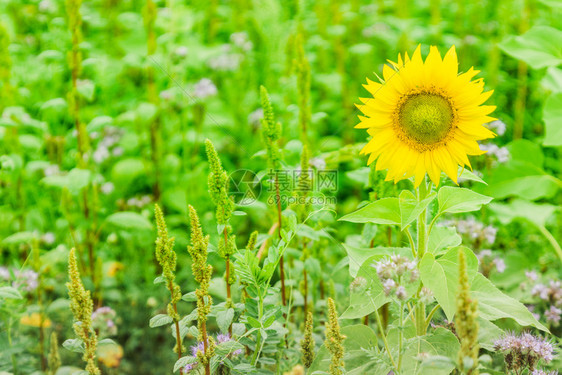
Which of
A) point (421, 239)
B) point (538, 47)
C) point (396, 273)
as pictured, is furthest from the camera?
point (538, 47)

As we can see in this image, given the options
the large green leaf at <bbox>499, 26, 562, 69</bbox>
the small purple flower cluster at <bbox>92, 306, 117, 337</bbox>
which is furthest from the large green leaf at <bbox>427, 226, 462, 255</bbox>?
the small purple flower cluster at <bbox>92, 306, 117, 337</bbox>

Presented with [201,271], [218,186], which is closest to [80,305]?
[201,271]

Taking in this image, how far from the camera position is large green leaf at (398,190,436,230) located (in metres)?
1.28

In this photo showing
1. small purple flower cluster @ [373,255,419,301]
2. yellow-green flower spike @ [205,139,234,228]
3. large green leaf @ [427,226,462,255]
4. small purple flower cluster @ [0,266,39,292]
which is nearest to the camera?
small purple flower cluster @ [373,255,419,301]

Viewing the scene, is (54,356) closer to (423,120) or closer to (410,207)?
(410,207)

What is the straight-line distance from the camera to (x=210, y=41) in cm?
376

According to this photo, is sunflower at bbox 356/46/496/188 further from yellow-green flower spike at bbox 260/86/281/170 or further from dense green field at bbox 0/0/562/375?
yellow-green flower spike at bbox 260/86/281/170

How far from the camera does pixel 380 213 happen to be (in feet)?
4.67

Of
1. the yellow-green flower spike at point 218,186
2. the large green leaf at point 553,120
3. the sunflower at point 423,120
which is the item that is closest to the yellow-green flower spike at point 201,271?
the yellow-green flower spike at point 218,186

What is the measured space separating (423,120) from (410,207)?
0.75 feet

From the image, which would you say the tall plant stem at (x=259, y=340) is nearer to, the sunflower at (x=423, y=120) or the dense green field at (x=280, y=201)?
the dense green field at (x=280, y=201)

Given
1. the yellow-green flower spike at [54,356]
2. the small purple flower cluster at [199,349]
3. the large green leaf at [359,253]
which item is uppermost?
the large green leaf at [359,253]

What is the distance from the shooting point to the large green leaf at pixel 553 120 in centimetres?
198

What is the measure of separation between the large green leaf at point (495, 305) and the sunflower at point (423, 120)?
1.05ft
